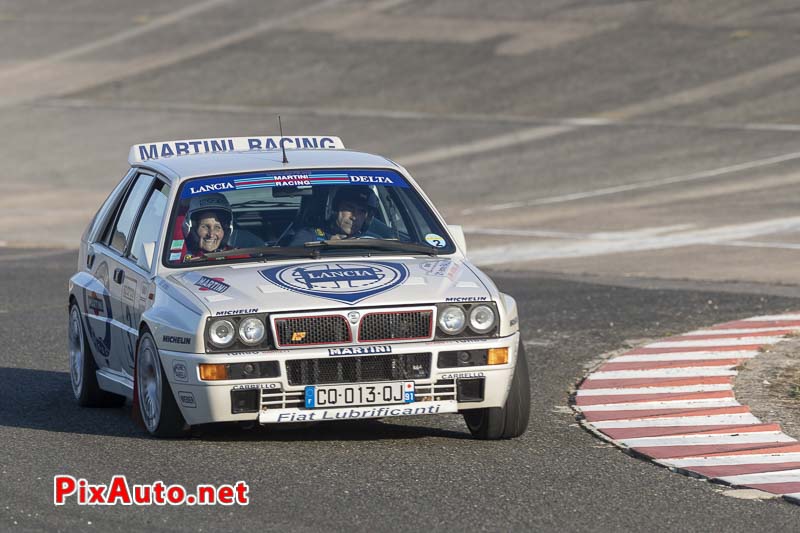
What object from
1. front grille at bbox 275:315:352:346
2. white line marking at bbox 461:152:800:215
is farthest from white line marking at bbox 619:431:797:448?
white line marking at bbox 461:152:800:215

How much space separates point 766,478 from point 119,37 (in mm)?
43398

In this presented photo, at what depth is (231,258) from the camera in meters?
9.12

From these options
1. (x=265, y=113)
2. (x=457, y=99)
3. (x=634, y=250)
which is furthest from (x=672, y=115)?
(x=634, y=250)

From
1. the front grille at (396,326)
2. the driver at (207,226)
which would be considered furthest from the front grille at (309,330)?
the driver at (207,226)

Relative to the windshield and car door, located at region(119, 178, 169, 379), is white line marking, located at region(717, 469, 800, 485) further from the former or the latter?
car door, located at region(119, 178, 169, 379)

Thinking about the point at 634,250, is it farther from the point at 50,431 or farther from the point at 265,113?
the point at 265,113

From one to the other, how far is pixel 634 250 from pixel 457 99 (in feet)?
55.9

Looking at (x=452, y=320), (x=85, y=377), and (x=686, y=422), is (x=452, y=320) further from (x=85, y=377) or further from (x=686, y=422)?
(x=85, y=377)

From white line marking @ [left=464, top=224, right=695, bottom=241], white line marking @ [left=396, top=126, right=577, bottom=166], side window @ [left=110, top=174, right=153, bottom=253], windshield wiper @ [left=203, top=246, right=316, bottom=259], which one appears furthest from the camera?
white line marking @ [left=396, top=126, right=577, bottom=166]

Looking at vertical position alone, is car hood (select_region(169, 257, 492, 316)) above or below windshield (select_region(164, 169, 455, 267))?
below

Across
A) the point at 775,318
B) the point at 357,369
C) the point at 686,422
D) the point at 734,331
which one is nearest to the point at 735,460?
the point at 686,422

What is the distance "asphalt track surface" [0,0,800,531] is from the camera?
7.71m

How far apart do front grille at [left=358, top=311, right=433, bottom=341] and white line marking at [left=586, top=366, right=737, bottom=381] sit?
9.48 ft

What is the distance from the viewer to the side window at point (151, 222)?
9477 millimetres
